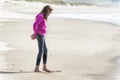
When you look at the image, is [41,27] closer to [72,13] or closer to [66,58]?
[66,58]

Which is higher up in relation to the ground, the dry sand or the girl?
the girl

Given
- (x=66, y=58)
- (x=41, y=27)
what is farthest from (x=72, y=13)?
(x=41, y=27)

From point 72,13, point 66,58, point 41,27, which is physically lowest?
point 66,58

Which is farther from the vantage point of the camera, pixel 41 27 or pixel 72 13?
pixel 72 13

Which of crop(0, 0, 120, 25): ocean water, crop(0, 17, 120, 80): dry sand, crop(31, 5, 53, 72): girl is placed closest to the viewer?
crop(0, 17, 120, 80): dry sand

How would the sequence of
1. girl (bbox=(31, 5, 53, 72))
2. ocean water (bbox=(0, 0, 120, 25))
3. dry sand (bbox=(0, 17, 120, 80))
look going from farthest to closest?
ocean water (bbox=(0, 0, 120, 25)), girl (bbox=(31, 5, 53, 72)), dry sand (bbox=(0, 17, 120, 80))

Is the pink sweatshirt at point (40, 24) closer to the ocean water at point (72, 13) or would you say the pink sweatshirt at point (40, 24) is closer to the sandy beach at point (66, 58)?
the sandy beach at point (66, 58)

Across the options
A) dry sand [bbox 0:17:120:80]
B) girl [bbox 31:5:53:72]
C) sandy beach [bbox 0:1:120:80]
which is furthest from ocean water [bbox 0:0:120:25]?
girl [bbox 31:5:53:72]

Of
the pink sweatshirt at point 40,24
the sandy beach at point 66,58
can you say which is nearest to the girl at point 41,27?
the pink sweatshirt at point 40,24

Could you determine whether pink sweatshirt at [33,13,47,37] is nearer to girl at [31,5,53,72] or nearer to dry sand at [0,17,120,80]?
girl at [31,5,53,72]

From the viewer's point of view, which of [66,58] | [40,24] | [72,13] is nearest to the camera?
[40,24]

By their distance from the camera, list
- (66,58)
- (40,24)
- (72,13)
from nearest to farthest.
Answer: (40,24)
(66,58)
(72,13)

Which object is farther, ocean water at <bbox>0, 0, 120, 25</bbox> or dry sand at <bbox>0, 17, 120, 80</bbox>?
ocean water at <bbox>0, 0, 120, 25</bbox>

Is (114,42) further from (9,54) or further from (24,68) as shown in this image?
(24,68)
